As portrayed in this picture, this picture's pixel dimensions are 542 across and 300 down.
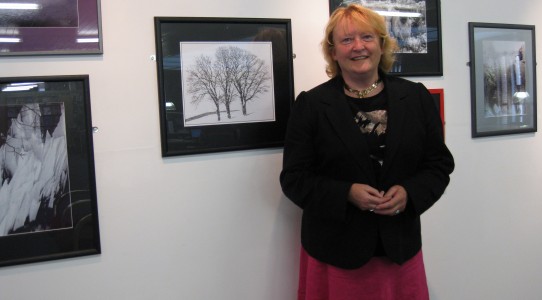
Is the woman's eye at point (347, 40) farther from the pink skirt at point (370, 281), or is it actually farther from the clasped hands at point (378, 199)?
the pink skirt at point (370, 281)

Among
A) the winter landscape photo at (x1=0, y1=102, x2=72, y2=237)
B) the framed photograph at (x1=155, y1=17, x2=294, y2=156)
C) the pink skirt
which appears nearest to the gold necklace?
the framed photograph at (x1=155, y1=17, x2=294, y2=156)

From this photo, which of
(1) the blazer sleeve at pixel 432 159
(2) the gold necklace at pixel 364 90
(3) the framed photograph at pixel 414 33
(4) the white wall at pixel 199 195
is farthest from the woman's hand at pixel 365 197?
(3) the framed photograph at pixel 414 33

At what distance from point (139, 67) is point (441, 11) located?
1229 mm

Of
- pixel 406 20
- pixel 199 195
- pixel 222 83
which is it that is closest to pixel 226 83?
pixel 222 83

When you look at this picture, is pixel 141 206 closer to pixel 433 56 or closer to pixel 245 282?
pixel 245 282

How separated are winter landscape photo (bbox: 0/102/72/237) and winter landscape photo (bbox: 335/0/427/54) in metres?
1.18

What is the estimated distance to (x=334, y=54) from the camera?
1.37m

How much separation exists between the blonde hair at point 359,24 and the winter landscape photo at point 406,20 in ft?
1.05

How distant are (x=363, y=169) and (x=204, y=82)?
0.60m

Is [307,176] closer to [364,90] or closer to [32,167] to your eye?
[364,90]

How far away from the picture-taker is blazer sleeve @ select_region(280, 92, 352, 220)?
1.22 meters

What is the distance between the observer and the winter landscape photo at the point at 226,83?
1419 millimetres

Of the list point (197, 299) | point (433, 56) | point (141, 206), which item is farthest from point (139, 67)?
point (433, 56)

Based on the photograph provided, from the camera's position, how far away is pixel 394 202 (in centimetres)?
121
